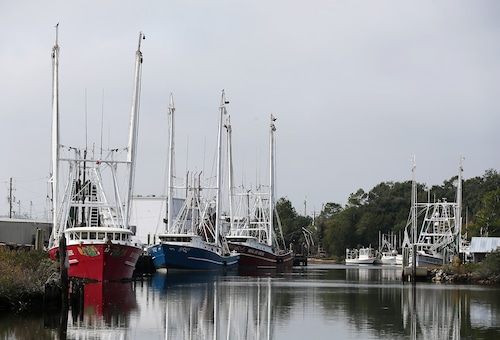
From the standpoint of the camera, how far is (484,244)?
84.0m

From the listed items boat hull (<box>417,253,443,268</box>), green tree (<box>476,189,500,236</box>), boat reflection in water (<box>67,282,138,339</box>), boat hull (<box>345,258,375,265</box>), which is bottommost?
boat hull (<box>345,258,375,265</box>)

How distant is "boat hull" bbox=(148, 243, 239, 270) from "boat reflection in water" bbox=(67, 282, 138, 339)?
30.1 metres

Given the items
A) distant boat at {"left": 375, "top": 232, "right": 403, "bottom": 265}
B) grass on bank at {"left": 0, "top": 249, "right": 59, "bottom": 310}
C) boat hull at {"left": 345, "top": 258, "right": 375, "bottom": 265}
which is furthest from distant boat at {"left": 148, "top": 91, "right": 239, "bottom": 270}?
boat hull at {"left": 345, "top": 258, "right": 375, "bottom": 265}

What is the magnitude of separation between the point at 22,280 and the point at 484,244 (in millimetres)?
55264

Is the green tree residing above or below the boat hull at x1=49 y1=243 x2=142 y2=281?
above

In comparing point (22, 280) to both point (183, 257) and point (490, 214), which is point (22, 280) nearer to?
point (183, 257)

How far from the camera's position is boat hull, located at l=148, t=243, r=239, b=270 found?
89.2 m

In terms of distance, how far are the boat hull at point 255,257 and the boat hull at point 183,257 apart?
1443cm

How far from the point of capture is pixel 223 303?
4969cm

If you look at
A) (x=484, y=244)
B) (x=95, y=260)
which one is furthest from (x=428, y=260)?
(x=95, y=260)

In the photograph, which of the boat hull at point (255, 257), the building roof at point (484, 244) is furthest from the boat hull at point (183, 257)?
the building roof at point (484, 244)

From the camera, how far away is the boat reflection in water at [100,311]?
34.2m

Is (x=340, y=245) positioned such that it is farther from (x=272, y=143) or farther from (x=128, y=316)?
(x=128, y=316)

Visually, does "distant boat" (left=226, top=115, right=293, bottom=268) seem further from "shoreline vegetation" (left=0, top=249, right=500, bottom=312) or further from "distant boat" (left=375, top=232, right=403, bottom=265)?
"shoreline vegetation" (left=0, top=249, right=500, bottom=312)
